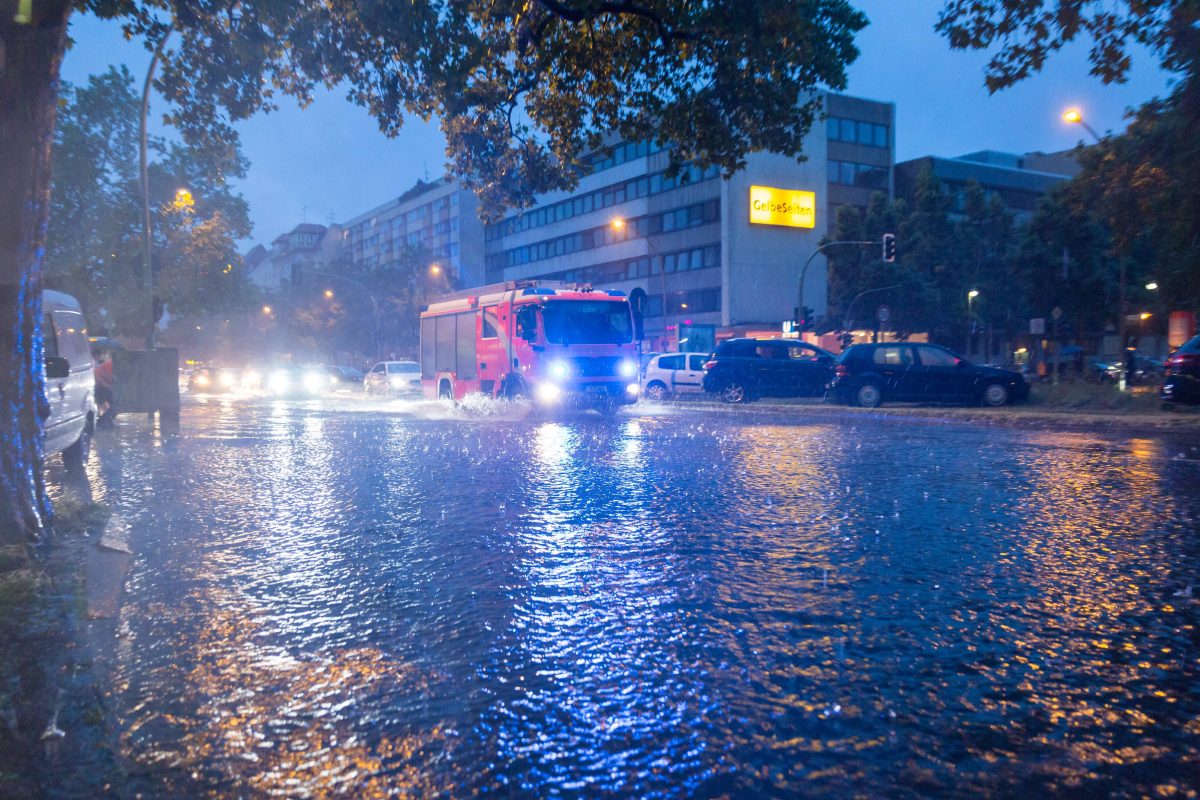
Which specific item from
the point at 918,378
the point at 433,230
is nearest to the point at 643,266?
the point at 433,230

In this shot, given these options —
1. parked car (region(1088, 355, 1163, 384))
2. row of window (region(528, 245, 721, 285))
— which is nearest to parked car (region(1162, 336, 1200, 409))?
parked car (region(1088, 355, 1163, 384))

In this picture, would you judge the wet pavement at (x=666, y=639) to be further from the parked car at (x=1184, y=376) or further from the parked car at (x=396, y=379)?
the parked car at (x=396, y=379)

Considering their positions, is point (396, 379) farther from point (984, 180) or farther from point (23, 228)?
point (984, 180)

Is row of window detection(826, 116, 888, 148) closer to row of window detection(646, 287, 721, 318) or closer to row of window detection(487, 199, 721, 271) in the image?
row of window detection(487, 199, 721, 271)

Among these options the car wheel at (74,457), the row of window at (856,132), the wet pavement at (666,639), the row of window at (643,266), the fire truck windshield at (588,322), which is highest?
the row of window at (856,132)

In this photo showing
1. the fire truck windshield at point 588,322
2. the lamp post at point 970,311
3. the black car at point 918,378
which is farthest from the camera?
the lamp post at point 970,311

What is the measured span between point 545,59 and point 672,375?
852 inches

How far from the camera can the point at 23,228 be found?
634 centimetres

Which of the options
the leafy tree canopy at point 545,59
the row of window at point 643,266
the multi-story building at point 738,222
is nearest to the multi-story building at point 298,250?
the row of window at point 643,266

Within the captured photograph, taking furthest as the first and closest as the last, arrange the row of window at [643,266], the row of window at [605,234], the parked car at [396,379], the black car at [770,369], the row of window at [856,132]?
the row of window at [605,234] → the row of window at [643,266] → the row of window at [856,132] → the parked car at [396,379] → the black car at [770,369]

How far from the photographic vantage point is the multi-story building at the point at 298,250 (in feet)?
411

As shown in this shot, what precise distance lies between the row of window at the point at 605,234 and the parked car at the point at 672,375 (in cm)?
1721

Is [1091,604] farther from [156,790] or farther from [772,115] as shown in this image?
[772,115]

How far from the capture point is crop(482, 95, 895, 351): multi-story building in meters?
53.7
